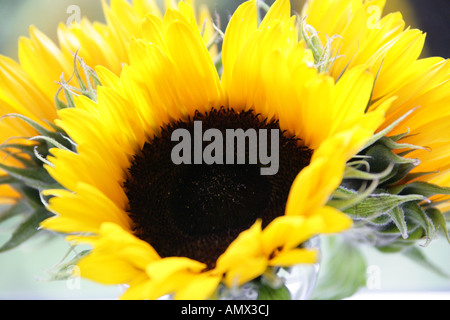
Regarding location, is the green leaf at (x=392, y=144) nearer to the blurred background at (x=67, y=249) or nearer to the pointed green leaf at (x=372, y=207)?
the pointed green leaf at (x=372, y=207)

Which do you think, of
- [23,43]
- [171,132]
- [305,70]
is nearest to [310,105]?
[305,70]

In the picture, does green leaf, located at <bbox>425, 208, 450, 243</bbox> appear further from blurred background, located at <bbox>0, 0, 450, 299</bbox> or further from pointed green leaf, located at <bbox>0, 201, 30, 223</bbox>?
pointed green leaf, located at <bbox>0, 201, 30, 223</bbox>

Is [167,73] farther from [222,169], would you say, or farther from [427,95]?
[427,95]

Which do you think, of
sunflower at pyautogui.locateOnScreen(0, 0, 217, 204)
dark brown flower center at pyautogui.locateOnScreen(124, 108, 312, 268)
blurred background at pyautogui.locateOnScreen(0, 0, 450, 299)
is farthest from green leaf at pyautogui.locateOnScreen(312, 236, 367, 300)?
sunflower at pyautogui.locateOnScreen(0, 0, 217, 204)

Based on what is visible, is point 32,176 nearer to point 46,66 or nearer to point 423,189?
point 46,66

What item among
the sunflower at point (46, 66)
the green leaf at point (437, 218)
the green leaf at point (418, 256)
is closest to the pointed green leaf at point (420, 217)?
the green leaf at point (437, 218)
